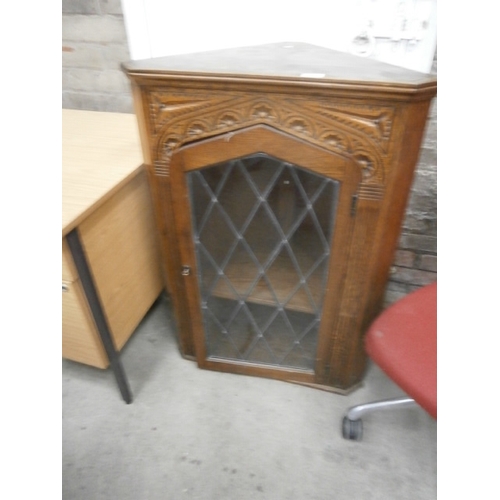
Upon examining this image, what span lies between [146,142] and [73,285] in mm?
358

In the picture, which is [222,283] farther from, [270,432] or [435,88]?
[435,88]

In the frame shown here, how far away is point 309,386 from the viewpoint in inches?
45.3

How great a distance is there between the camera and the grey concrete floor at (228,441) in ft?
3.11

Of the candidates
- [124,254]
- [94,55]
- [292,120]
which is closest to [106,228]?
[124,254]

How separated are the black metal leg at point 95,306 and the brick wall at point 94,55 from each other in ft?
2.27

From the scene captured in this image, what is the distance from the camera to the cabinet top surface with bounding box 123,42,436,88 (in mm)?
629

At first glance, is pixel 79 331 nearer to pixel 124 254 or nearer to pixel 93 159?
pixel 124 254

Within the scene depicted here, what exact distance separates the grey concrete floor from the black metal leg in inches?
4.7

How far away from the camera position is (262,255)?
3.02 ft

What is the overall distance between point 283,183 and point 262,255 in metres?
0.21

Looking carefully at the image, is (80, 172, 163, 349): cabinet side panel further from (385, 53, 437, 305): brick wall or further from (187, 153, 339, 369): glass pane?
(385, 53, 437, 305): brick wall

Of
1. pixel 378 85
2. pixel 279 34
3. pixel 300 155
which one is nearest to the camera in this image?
pixel 378 85

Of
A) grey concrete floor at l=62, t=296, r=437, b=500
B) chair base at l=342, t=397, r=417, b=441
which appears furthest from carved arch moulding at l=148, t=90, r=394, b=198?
grey concrete floor at l=62, t=296, r=437, b=500
